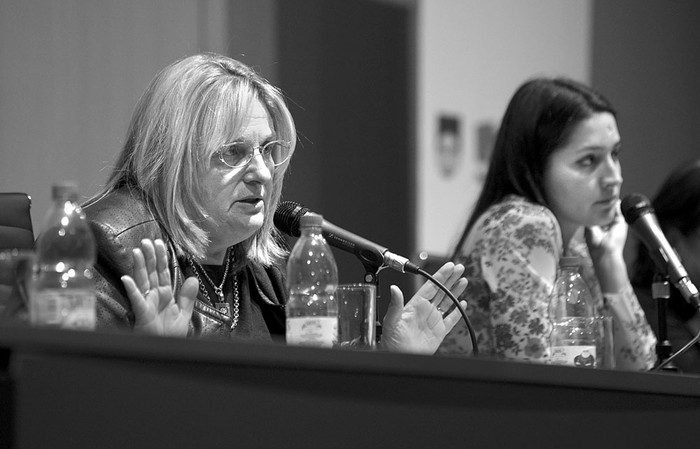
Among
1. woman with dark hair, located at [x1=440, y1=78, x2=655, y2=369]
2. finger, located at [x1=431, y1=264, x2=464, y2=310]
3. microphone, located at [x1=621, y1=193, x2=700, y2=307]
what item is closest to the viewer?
finger, located at [x1=431, y1=264, x2=464, y2=310]

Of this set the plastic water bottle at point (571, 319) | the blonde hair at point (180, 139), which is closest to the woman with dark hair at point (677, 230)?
the plastic water bottle at point (571, 319)

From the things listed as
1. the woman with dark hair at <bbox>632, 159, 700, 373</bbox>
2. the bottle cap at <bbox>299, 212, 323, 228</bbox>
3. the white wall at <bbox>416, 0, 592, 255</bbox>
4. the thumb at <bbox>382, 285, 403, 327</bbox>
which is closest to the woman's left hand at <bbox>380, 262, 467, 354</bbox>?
the thumb at <bbox>382, 285, 403, 327</bbox>

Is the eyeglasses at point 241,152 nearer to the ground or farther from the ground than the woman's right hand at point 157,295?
farther from the ground

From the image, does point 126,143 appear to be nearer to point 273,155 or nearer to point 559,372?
point 273,155

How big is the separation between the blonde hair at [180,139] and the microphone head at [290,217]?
0.49 feet

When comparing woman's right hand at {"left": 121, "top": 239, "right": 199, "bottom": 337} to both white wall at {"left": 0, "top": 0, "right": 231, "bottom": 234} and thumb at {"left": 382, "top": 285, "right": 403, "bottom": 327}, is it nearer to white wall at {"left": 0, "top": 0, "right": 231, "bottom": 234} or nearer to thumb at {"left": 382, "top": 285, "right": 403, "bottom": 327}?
thumb at {"left": 382, "top": 285, "right": 403, "bottom": 327}

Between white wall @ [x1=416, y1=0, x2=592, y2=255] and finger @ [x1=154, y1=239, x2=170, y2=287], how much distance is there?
7.83 ft

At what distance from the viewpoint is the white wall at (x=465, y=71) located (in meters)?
4.18

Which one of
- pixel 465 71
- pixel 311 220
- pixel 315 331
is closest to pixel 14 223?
pixel 311 220

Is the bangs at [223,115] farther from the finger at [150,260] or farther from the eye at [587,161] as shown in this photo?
the eye at [587,161]

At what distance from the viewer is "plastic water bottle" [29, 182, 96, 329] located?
1.36 m

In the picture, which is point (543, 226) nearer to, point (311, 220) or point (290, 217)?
point (290, 217)

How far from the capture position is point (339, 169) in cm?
418

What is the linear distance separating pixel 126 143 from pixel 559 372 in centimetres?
113
